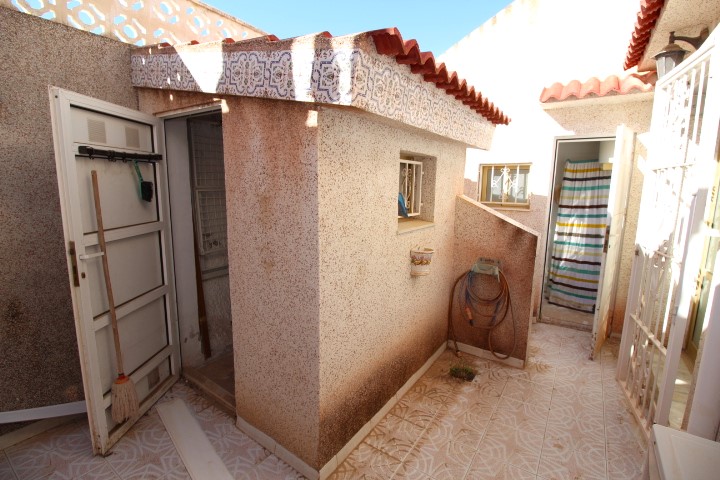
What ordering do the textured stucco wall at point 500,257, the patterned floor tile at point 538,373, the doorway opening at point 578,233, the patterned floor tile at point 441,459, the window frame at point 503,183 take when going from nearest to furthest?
the patterned floor tile at point 441,459 < the patterned floor tile at point 538,373 < the textured stucco wall at point 500,257 < the window frame at point 503,183 < the doorway opening at point 578,233

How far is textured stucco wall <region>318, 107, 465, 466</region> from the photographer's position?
2617 mm

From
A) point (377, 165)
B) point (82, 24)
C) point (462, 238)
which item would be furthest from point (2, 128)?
point (462, 238)

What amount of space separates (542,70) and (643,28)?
2.06m

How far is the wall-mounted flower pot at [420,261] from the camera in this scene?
3785 millimetres

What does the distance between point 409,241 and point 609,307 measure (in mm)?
3817

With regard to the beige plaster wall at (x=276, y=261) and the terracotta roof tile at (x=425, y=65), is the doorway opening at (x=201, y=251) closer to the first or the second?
the beige plaster wall at (x=276, y=261)

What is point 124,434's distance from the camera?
3340 millimetres

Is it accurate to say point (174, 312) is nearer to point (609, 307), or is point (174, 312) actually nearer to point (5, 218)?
point (5, 218)

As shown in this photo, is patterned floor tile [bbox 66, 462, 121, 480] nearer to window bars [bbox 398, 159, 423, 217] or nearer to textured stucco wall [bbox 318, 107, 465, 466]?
textured stucco wall [bbox 318, 107, 465, 466]

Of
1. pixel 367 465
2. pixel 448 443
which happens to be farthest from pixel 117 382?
pixel 448 443

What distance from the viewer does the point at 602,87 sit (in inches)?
192

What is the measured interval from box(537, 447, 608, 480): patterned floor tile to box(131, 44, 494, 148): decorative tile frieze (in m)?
3.18

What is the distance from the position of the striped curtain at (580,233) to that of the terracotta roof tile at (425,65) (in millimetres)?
3454

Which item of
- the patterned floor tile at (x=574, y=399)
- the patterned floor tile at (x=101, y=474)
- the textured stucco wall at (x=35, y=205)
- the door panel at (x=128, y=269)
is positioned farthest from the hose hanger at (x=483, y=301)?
the textured stucco wall at (x=35, y=205)
